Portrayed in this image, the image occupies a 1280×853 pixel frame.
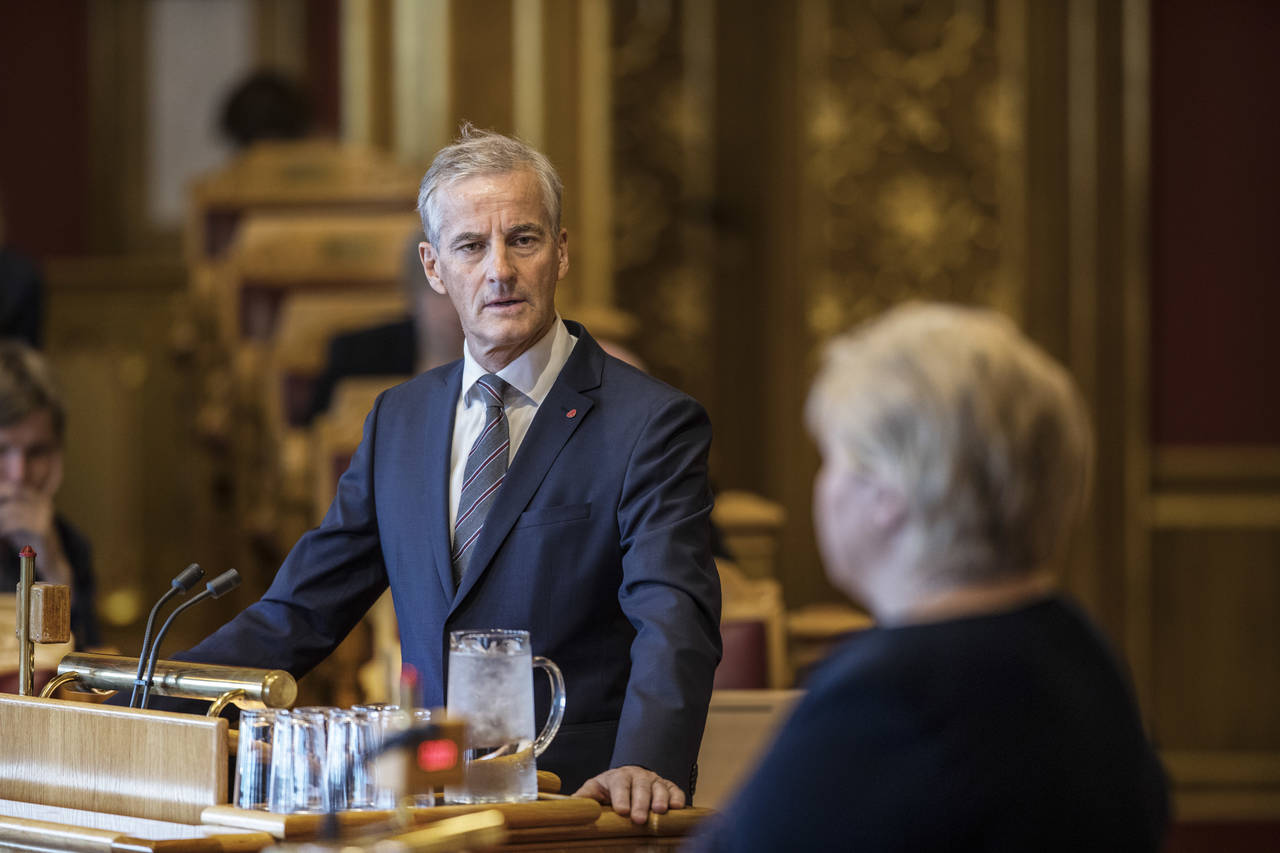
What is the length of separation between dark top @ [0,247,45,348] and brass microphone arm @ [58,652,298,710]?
3.24m

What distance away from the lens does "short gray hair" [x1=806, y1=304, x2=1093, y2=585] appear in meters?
1.20

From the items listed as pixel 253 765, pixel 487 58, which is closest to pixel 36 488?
pixel 253 765

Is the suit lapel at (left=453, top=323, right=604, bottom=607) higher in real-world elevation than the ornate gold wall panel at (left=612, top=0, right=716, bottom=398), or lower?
lower

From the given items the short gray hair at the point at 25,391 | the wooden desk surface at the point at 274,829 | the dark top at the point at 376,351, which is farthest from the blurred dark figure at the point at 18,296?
the wooden desk surface at the point at 274,829

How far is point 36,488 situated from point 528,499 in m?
1.49

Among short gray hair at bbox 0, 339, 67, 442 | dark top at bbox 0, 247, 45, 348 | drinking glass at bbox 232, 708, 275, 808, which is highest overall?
dark top at bbox 0, 247, 45, 348

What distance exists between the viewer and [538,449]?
1.98 m

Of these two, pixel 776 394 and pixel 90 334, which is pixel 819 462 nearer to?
pixel 776 394

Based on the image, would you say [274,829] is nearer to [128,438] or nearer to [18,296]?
[18,296]

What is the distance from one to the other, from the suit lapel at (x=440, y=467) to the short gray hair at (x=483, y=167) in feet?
0.59

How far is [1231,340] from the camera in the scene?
617 centimetres

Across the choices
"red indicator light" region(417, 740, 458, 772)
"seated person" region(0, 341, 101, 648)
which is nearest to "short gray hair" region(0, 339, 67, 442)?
"seated person" region(0, 341, 101, 648)

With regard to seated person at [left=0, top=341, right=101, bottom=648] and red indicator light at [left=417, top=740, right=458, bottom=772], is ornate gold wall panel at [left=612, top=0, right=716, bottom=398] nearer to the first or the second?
seated person at [left=0, top=341, right=101, bottom=648]

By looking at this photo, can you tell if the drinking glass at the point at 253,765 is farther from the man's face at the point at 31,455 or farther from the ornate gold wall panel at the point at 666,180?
the ornate gold wall panel at the point at 666,180
